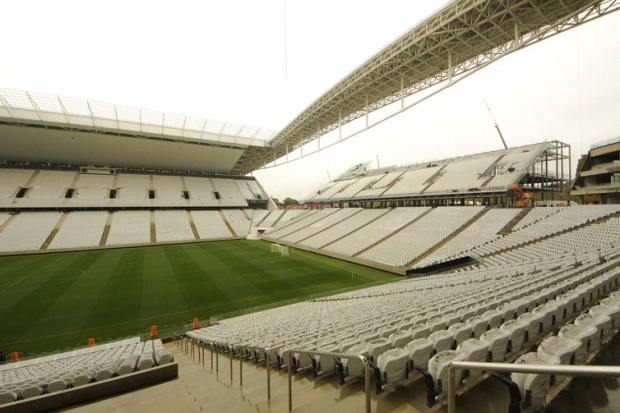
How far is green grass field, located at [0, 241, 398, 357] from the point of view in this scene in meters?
12.8

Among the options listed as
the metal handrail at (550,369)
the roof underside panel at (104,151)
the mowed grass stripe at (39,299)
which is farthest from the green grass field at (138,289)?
the roof underside panel at (104,151)

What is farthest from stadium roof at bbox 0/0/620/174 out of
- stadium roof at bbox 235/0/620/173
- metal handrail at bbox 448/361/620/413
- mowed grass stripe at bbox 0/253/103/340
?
mowed grass stripe at bbox 0/253/103/340

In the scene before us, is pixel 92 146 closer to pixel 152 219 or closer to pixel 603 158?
pixel 152 219

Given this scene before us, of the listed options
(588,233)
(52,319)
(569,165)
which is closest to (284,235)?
(52,319)

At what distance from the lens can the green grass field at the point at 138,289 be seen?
1278 cm

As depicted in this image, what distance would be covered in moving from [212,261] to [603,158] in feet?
137

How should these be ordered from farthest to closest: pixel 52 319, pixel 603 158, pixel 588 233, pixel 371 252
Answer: pixel 603 158 → pixel 371 252 → pixel 588 233 → pixel 52 319

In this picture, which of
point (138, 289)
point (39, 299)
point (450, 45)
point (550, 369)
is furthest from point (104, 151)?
point (550, 369)

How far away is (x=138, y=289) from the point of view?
18031mm

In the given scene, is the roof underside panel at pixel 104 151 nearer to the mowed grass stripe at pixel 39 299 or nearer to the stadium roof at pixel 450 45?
the mowed grass stripe at pixel 39 299

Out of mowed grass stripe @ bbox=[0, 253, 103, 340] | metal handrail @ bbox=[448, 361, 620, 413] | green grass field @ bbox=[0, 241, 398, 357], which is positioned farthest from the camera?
mowed grass stripe @ bbox=[0, 253, 103, 340]

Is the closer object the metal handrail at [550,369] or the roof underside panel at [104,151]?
the metal handrail at [550,369]

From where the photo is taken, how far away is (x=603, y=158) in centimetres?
2864

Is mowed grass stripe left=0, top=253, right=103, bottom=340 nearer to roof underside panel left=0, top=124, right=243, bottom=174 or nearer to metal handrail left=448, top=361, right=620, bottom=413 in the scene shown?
metal handrail left=448, top=361, right=620, bottom=413
